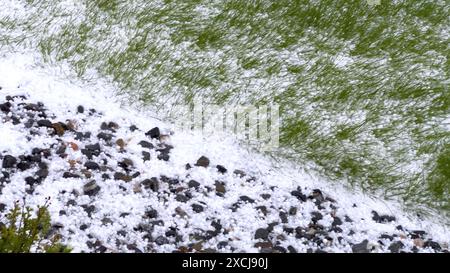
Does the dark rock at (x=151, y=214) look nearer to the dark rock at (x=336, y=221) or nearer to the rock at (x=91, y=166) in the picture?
the rock at (x=91, y=166)

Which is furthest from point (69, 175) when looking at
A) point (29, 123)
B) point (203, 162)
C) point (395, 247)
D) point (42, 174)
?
point (395, 247)

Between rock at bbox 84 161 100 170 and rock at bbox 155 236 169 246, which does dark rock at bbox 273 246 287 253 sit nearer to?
rock at bbox 155 236 169 246

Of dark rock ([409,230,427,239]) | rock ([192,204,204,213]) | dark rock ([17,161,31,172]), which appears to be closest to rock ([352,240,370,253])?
dark rock ([409,230,427,239])

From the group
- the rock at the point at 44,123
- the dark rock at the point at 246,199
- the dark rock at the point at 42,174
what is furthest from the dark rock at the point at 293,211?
the rock at the point at 44,123

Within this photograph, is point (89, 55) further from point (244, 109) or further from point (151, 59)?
point (244, 109)

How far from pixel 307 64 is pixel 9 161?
6711 millimetres

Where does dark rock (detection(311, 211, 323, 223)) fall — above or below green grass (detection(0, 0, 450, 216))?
below

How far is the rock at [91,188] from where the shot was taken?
9.81 m

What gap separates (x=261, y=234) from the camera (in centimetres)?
957

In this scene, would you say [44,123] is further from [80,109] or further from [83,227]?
[83,227]

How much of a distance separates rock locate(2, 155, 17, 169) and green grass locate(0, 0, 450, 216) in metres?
3.07

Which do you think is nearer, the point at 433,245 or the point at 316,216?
the point at 433,245

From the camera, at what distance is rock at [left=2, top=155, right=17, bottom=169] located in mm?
10039
